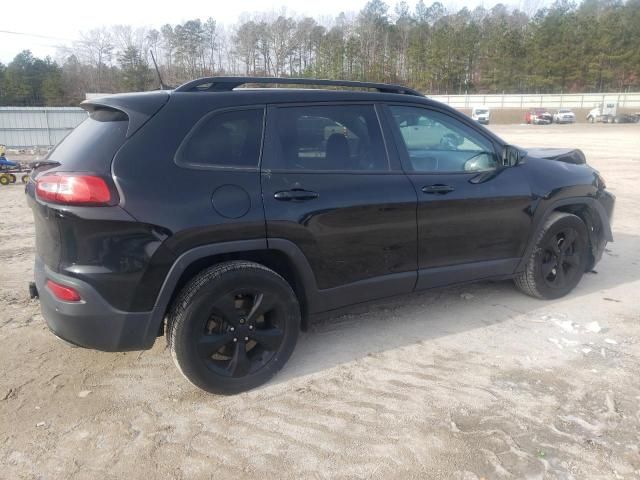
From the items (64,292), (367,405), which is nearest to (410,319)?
(367,405)

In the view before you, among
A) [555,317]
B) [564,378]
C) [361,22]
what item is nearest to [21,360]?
[564,378]

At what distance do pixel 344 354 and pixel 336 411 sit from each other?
27.9 inches

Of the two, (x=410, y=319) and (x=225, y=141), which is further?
(x=410, y=319)

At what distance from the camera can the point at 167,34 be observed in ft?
230

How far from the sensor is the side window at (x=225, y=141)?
2936mm

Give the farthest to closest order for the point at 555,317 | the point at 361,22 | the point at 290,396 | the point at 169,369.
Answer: the point at 361,22
the point at 555,317
the point at 169,369
the point at 290,396

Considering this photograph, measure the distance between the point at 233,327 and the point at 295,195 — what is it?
884 mm

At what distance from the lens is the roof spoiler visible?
2859 mm

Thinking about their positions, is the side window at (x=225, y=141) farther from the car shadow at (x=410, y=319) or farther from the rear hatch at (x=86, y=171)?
the car shadow at (x=410, y=319)

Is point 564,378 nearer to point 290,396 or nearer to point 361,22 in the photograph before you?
point 290,396

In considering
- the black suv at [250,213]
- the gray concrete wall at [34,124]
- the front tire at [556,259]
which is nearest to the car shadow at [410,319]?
the front tire at [556,259]

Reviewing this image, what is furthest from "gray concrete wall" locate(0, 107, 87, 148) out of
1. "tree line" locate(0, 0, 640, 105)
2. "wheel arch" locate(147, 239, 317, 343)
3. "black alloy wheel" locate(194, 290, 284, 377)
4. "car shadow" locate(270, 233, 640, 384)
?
"tree line" locate(0, 0, 640, 105)

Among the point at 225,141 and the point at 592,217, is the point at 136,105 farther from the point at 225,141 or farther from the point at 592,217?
the point at 592,217

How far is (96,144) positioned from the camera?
284 cm
